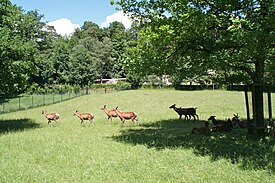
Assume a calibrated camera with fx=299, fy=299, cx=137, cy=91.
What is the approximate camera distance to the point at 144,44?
39.6 feet

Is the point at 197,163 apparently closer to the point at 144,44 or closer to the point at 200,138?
the point at 200,138

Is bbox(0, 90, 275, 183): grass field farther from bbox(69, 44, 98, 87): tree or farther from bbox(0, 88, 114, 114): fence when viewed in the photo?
bbox(69, 44, 98, 87): tree

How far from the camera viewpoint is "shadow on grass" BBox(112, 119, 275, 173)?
8219 millimetres

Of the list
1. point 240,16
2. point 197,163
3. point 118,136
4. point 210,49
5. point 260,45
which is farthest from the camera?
point 118,136

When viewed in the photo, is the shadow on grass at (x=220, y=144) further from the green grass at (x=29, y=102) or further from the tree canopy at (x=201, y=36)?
the green grass at (x=29, y=102)

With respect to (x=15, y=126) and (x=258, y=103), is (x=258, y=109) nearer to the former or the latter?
(x=258, y=103)

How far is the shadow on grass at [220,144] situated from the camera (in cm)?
822

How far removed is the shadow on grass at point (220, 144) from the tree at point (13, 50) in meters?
8.23

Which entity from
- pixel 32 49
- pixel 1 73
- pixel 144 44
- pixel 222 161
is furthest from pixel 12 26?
pixel 222 161

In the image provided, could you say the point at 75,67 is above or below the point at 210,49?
above

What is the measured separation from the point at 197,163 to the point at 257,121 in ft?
15.5

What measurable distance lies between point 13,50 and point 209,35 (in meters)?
11.5

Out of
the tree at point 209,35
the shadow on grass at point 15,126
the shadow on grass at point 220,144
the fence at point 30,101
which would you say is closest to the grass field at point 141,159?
the shadow on grass at point 220,144

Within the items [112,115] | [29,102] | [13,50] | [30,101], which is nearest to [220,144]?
[112,115]
